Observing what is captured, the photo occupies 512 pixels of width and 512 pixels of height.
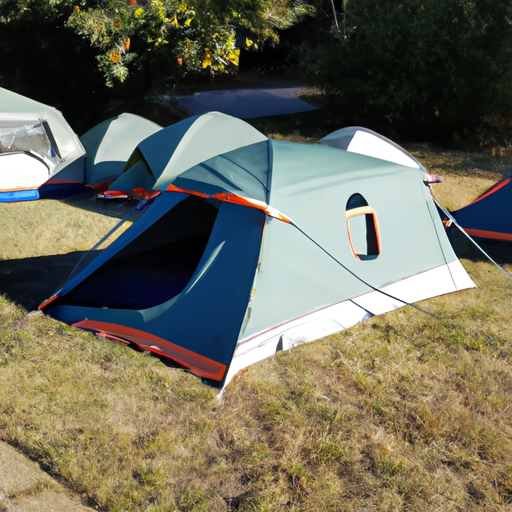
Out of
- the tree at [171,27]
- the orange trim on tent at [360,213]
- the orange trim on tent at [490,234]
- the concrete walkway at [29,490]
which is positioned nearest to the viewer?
the concrete walkway at [29,490]

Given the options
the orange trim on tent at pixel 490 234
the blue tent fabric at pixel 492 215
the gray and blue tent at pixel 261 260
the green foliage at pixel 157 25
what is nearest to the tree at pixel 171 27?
the green foliage at pixel 157 25

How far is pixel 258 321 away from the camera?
446 centimetres

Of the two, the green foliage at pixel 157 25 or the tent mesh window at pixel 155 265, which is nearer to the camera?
the tent mesh window at pixel 155 265

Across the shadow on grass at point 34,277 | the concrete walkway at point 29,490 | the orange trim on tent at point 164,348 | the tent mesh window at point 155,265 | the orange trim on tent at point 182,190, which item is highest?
the orange trim on tent at point 182,190

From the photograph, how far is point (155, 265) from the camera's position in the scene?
19.2ft

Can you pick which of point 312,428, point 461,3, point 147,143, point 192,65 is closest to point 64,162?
point 147,143

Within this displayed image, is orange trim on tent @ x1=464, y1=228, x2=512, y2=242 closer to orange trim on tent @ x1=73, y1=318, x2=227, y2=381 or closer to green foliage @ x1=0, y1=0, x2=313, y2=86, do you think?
orange trim on tent @ x1=73, y1=318, x2=227, y2=381

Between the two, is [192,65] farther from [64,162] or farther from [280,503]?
[280,503]

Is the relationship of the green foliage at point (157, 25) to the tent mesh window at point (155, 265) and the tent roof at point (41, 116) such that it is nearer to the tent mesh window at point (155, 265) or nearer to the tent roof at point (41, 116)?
the tent roof at point (41, 116)

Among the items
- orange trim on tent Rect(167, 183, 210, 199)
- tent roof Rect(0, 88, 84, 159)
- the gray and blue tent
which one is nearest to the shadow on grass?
the gray and blue tent

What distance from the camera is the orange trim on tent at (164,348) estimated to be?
14.1 ft

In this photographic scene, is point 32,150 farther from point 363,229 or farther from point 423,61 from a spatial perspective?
point 423,61

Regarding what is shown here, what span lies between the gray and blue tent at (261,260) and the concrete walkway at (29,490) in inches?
51.3

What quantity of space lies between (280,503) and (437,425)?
122cm
